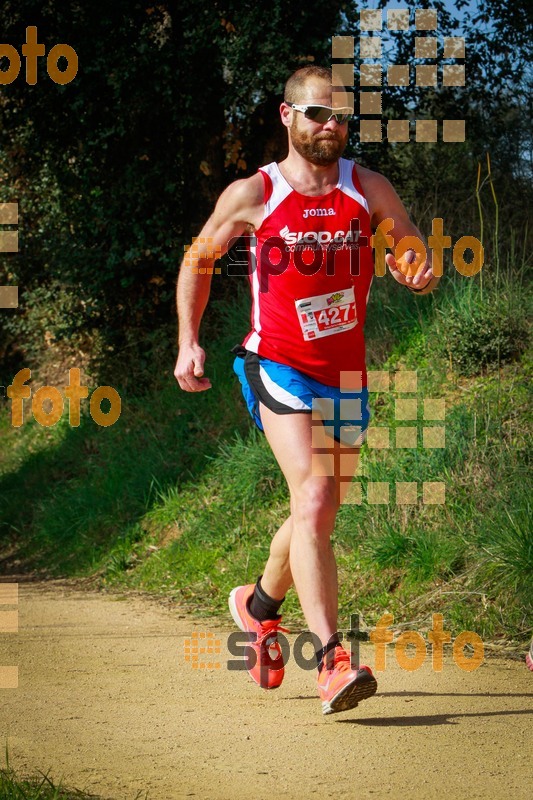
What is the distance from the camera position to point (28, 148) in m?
12.3

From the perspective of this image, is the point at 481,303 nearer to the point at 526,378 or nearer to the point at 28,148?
the point at 526,378

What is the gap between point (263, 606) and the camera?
4.95 m

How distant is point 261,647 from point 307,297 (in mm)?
1555

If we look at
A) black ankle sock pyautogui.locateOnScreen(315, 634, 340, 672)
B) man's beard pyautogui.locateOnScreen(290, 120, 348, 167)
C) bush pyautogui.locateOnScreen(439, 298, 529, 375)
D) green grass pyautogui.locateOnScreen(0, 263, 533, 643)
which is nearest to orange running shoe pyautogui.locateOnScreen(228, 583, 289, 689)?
black ankle sock pyautogui.locateOnScreen(315, 634, 340, 672)

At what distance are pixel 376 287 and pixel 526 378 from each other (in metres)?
2.03

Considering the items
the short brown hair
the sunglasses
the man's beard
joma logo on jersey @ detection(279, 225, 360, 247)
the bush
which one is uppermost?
the short brown hair

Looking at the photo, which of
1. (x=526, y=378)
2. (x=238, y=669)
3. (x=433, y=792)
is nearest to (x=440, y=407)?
(x=526, y=378)

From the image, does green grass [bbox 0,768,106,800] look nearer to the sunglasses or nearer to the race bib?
the race bib

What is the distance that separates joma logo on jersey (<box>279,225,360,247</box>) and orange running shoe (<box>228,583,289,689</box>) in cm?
163

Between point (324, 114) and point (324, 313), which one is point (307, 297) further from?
point (324, 114)

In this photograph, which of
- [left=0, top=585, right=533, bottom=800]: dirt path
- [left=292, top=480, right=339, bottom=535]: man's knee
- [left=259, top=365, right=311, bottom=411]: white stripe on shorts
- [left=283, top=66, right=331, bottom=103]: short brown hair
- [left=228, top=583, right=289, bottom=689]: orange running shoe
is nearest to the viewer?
[left=0, top=585, right=533, bottom=800]: dirt path

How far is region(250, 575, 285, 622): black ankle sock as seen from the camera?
493cm

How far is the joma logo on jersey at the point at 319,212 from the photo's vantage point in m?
4.54

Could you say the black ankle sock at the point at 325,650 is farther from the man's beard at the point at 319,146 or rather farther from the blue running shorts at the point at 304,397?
the man's beard at the point at 319,146
